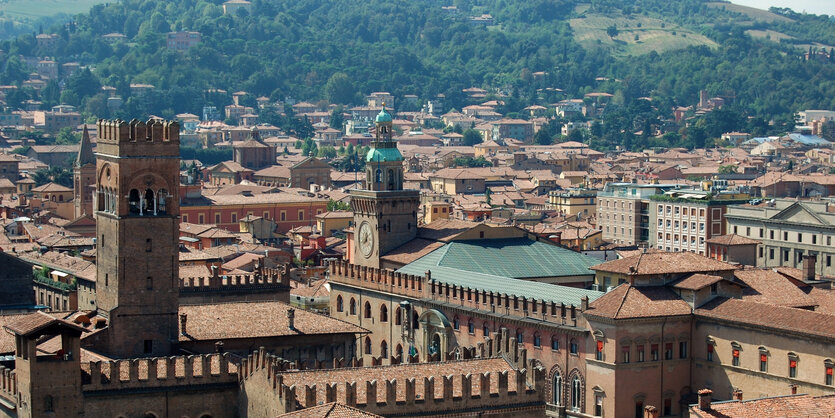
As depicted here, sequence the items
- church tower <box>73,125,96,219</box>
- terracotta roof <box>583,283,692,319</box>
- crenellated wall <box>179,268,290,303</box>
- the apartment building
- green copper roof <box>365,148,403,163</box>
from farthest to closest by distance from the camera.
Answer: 1. church tower <box>73,125,96,219</box>
2. the apartment building
3. green copper roof <box>365,148,403,163</box>
4. crenellated wall <box>179,268,290,303</box>
5. terracotta roof <box>583,283,692,319</box>

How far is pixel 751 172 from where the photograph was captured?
166m

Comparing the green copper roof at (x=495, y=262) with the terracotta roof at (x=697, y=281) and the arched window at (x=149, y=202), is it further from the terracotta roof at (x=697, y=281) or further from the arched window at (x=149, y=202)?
the arched window at (x=149, y=202)

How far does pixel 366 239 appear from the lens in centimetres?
7706

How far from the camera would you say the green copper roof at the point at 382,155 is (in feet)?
249

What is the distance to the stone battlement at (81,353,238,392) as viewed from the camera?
44.6 metres

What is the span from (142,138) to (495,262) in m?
22.9

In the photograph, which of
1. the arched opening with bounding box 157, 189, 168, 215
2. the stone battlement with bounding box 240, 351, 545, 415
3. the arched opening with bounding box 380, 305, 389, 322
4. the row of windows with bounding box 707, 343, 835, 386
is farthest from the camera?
the arched opening with bounding box 380, 305, 389, 322

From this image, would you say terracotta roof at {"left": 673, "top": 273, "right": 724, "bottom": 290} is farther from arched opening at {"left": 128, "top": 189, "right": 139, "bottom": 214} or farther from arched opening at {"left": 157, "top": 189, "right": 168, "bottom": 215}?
arched opening at {"left": 128, "top": 189, "right": 139, "bottom": 214}

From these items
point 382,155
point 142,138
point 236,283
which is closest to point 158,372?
point 142,138

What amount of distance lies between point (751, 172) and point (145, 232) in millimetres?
122161

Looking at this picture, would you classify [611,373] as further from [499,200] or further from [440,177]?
[440,177]

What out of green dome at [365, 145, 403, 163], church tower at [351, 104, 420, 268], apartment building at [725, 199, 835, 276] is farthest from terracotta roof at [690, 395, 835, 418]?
apartment building at [725, 199, 835, 276]

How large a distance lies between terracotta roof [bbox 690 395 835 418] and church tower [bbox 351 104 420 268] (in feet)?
113

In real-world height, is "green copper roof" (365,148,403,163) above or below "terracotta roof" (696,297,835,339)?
above
